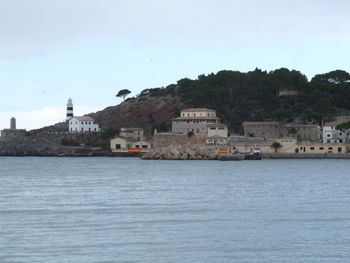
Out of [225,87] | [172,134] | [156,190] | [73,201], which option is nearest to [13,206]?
[73,201]

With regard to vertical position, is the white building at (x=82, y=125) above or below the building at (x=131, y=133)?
above

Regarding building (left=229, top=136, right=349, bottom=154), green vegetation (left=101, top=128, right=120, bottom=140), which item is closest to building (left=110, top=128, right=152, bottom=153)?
green vegetation (left=101, top=128, right=120, bottom=140)

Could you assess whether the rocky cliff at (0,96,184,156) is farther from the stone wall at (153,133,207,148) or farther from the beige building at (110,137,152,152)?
the stone wall at (153,133,207,148)

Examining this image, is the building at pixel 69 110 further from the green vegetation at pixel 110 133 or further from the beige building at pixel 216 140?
the beige building at pixel 216 140

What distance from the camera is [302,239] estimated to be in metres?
25.7

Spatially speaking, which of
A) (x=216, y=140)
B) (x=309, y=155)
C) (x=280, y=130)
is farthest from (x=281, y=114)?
(x=216, y=140)

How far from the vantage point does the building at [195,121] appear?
100 m

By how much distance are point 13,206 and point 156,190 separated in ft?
36.5

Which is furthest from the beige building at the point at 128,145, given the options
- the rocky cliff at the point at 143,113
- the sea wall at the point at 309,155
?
the sea wall at the point at 309,155

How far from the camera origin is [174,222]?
29.5 metres

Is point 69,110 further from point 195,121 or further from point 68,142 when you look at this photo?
point 195,121

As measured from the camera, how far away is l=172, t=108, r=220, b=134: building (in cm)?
10025

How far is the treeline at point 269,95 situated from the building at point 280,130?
3.83 m

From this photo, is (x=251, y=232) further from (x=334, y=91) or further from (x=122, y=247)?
(x=334, y=91)
